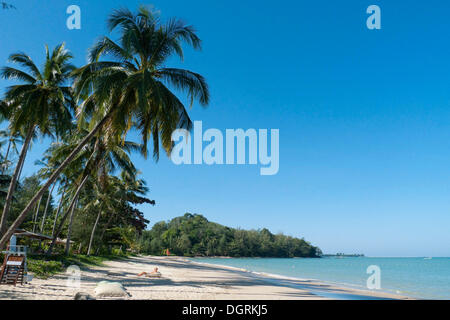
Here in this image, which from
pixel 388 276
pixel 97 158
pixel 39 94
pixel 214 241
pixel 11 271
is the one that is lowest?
pixel 388 276

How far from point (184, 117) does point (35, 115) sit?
21.6ft

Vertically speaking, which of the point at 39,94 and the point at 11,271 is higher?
the point at 39,94

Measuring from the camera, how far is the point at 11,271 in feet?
29.7

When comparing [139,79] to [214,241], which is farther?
[214,241]

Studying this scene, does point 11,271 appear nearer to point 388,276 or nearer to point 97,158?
point 97,158

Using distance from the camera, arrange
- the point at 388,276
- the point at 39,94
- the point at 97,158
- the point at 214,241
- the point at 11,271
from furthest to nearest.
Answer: the point at 214,241 → the point at 388,276 → the point at 97,158 → the point at 39,94 → the point at 11,271

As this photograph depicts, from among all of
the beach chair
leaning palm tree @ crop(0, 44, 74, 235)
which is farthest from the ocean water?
leaning palm tree @ crop(0, 44, 74, 235)

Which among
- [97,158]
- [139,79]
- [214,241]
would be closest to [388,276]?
[97,158]

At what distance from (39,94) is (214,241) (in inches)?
3440

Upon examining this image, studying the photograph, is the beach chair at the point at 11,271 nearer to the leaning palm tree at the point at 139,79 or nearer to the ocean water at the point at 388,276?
the leaning palm tree at the point at 139,79

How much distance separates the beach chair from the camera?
8.97m

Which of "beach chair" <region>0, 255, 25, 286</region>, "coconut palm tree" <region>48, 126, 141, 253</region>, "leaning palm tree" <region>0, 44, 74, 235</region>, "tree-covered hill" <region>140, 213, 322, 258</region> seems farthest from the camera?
"tree-covered hill" <region>140, 213, 322, 258</region>

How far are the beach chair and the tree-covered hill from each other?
72.4 m

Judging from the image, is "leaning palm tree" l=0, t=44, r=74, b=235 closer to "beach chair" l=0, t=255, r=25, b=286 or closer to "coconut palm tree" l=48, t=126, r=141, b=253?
"coconut palm tree" l=48, t=126, r=141, b=253
